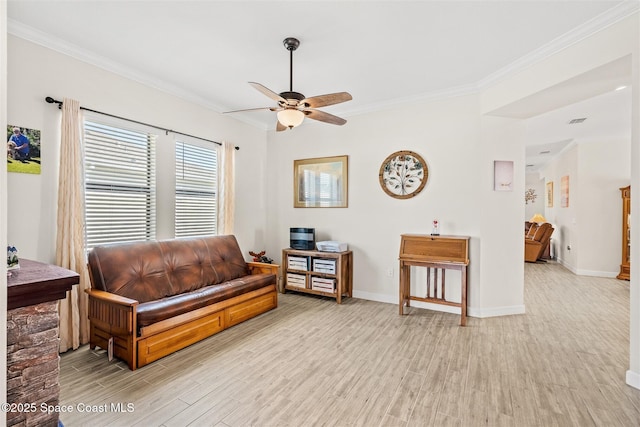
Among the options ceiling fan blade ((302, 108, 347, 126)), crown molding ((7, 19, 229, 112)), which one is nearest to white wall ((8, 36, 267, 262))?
crown molding ((7, 19, 229, 112))

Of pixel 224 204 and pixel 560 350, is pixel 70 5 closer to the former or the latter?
pixel 224 204

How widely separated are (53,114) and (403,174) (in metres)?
3.87

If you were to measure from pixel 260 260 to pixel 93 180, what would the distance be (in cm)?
236

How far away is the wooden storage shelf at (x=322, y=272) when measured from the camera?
4.26 metres

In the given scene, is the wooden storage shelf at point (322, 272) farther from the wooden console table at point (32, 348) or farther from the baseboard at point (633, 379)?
the wooden console table at point (32, 348)

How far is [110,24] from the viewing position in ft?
8.18

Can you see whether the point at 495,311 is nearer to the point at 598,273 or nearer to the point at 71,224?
the point at 598,273

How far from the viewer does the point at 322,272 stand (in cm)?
435

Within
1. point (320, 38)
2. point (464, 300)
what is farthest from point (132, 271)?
point (464, 300)

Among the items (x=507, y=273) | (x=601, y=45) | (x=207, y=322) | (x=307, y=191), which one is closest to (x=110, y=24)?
(x=207, y=322)

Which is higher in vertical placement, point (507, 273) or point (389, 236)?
point (389, 236)

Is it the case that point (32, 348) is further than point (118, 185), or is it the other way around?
point (118, 185)

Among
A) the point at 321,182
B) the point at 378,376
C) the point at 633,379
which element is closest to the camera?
the point at 633,379

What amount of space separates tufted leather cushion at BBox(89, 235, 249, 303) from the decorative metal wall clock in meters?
2.30
